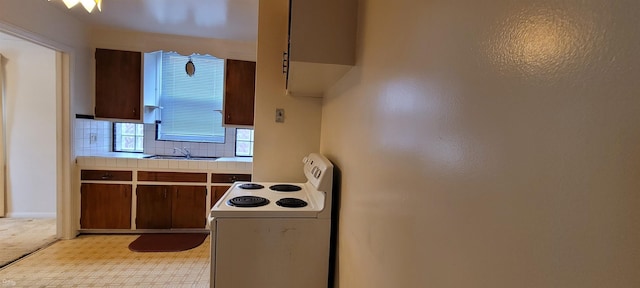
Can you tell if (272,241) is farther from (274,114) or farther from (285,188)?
(274,114)

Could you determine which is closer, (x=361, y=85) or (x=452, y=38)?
(x=452, y=38)

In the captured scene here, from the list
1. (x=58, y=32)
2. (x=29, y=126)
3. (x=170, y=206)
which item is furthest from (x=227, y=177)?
(x=29, y=126)

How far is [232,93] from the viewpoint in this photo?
11.0ft

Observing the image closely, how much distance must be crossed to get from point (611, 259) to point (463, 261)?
25cm

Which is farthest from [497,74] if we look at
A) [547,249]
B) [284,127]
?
[284,127]

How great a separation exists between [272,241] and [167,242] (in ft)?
6.41

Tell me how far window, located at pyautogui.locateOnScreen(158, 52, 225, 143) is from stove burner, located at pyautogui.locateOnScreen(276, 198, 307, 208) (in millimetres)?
2330

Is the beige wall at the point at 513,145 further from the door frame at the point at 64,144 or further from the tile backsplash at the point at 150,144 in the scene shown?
the door frame at the point at 64,144

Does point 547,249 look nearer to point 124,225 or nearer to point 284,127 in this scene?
point 284,127

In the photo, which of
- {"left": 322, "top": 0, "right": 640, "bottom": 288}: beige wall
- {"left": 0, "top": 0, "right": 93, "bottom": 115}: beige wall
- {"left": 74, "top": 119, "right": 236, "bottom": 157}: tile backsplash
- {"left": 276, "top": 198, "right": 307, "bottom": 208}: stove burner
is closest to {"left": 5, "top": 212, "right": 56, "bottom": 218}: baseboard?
{"left": 74, "top": 119, "right": 236, "bottom": 157}: tile backsplash

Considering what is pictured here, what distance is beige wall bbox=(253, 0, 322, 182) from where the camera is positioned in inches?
87.4

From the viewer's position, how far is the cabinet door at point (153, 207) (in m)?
3.05

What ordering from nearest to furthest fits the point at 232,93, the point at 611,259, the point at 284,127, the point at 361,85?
the point at 611,259
the point at 361,85
the point at 284,127
the point at 232,93

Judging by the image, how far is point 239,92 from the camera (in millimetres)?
3359
